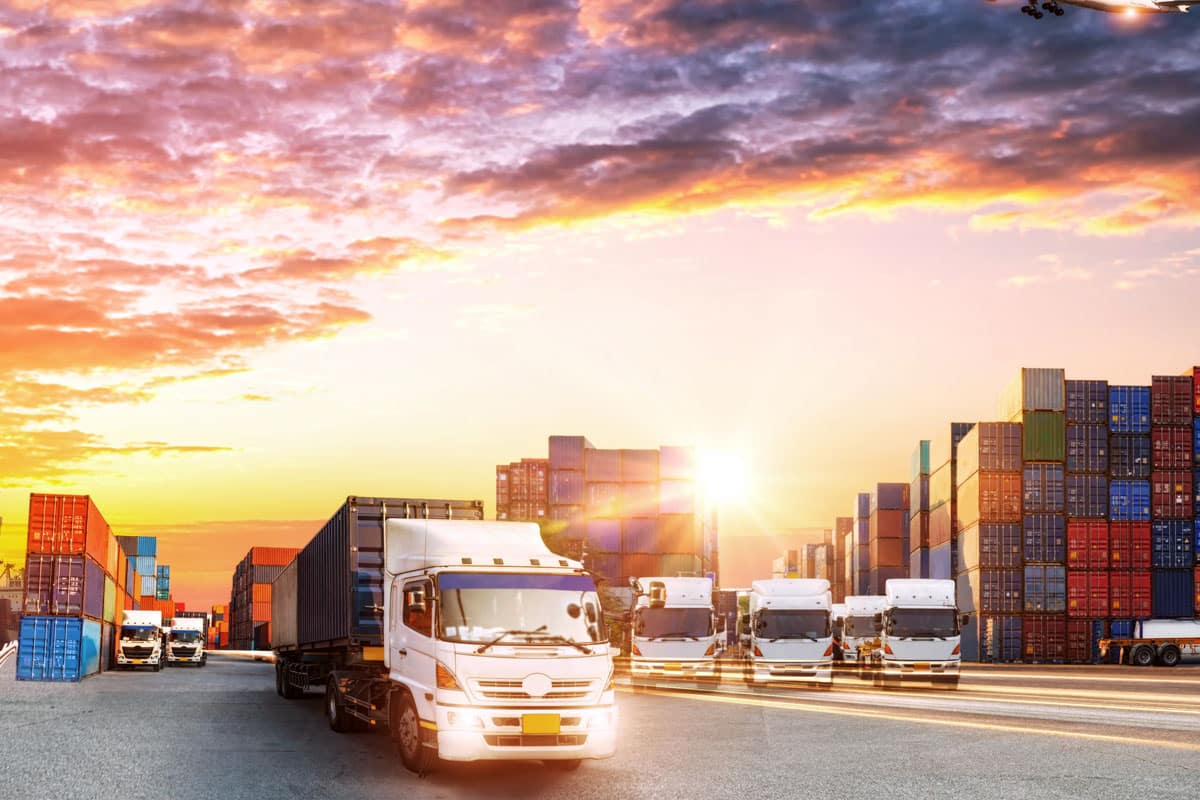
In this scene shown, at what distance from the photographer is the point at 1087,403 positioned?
84.6 metres

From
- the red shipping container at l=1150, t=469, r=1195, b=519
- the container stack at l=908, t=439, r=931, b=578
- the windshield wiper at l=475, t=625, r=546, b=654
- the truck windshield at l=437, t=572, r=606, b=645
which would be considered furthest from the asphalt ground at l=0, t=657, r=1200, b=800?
the container stack at l=908, t=439, r=931, b=578

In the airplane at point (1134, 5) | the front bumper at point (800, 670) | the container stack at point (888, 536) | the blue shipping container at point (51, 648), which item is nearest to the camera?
the airplane at point (1134, 5)

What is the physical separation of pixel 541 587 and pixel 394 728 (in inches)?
121

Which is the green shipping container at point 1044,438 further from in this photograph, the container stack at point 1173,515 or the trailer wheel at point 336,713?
the trailer wheel at point 336,713

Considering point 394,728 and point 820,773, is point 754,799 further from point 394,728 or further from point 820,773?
point 394,728

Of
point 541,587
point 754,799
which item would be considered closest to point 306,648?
point 541,587

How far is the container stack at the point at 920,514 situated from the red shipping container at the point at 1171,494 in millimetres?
20430

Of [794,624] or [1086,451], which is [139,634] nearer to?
[794,624]

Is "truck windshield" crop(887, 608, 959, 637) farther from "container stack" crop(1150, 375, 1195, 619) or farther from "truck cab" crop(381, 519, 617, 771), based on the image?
"container stack" crop(1150, 375, 1195, 619)

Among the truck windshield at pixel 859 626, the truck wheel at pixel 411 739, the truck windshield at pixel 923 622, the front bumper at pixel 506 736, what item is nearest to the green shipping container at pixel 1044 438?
the truck windshield at pixel 859 626

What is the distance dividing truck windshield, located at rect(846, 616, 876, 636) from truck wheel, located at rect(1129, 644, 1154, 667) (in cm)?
2888

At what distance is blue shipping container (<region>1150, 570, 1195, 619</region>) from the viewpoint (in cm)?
8256

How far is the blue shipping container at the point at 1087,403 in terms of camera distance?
84375 mm

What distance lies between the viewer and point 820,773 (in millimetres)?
16453
